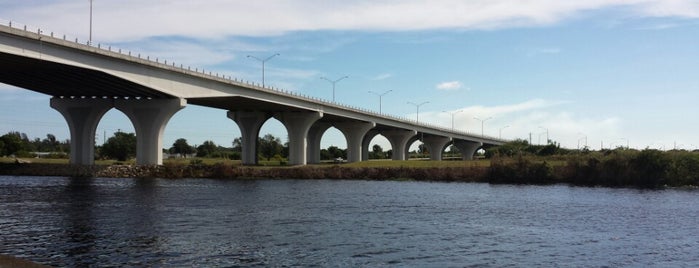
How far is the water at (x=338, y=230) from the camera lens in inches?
1009

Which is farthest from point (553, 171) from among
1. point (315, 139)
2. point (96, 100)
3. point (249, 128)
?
point (315, 139)

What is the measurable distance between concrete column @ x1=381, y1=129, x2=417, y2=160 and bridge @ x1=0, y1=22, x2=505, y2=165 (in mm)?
45768

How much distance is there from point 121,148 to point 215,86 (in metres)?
79.5

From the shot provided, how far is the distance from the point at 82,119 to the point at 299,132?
42418 millimetres

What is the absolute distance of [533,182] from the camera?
8669cm

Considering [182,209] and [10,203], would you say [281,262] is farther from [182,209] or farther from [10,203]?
[10,203]

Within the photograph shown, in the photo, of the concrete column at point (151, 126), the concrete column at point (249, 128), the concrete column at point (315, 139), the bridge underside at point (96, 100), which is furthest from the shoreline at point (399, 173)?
the concrete column at point (315, 139)

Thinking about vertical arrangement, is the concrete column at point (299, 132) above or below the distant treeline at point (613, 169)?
above

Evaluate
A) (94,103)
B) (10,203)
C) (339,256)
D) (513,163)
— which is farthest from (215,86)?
(339,256)

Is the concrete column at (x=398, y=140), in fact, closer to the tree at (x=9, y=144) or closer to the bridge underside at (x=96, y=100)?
the bridge underside at (x=96, y=100)

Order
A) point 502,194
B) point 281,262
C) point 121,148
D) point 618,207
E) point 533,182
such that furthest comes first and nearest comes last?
1. point 121,148
2. point 533,182
3. point 502,194
4. point 618,207
5. point 281,262

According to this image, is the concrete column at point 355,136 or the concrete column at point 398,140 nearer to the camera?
the concrete column at point 355,136

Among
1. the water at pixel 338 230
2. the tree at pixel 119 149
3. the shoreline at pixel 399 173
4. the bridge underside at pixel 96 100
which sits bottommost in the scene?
the water at pixel 338 230

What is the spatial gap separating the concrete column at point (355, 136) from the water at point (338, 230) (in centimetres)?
9504
